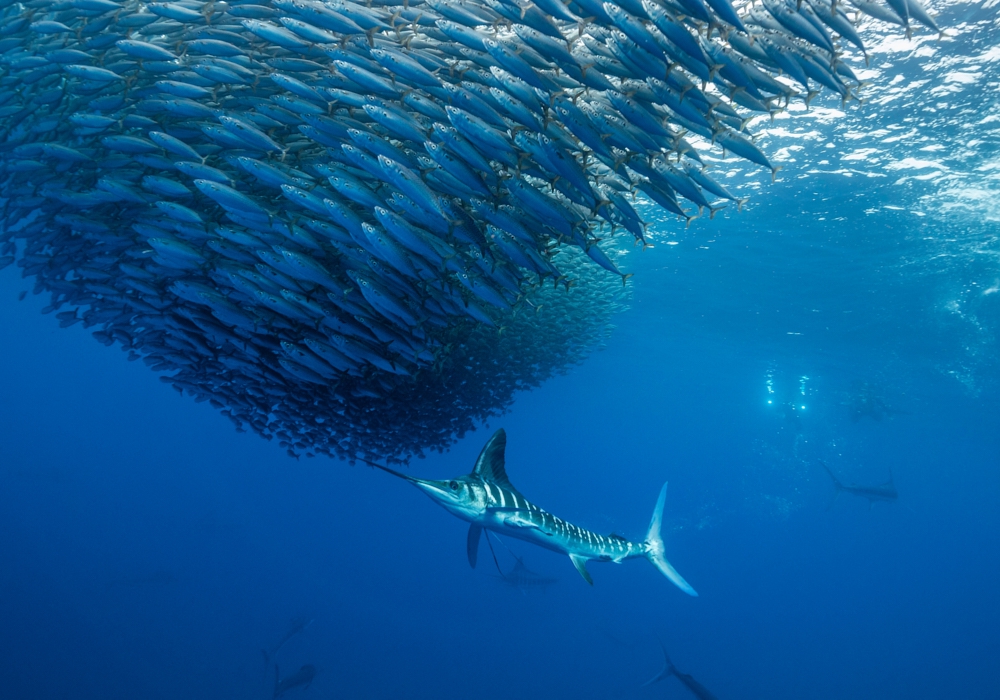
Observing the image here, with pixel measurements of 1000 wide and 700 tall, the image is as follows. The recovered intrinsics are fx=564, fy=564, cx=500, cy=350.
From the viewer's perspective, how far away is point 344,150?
4617 millimetres

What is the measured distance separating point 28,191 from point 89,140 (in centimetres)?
123

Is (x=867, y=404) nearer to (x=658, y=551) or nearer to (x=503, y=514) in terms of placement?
(x=658, y=551)

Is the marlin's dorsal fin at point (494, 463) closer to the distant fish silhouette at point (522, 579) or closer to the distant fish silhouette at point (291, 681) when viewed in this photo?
the distant fish silhouette at point (522, 579)

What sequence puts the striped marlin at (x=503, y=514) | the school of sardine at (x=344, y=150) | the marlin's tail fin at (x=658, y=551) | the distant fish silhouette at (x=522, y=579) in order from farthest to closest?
the distant fish silhouette at (x=522, y=579) < the marlin's tail fin at (x=658, y=551) < the striped marlin at (x=503, y=514) < the school of sardine at (x=344, y=150)

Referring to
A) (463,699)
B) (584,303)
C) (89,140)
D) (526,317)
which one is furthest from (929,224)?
(463,699)

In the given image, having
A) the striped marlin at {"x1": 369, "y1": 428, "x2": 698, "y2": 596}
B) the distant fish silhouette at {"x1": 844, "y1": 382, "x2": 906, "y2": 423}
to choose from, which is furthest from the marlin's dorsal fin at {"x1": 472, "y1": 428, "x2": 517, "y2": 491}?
the distant fish silhouette at {"x1": 844, "y1": 382, "x2": 906, "y2": 423}

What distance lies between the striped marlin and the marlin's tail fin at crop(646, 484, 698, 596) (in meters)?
0.61

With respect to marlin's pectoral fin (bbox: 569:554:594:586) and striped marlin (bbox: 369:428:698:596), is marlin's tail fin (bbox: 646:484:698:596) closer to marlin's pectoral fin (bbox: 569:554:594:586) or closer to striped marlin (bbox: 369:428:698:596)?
striped marlin (bbox: 369:428:698:596)

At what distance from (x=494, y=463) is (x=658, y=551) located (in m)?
3.62

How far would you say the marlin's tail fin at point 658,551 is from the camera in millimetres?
8125

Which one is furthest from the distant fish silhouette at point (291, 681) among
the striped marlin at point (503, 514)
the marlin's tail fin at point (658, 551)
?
the marlin's tail fin at point (658, 551)

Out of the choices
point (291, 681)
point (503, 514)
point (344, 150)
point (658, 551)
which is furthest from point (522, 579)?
point (344, 150)

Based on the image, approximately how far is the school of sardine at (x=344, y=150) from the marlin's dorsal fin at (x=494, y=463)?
1.43 metres

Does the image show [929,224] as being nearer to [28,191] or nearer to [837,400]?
[28,191]
